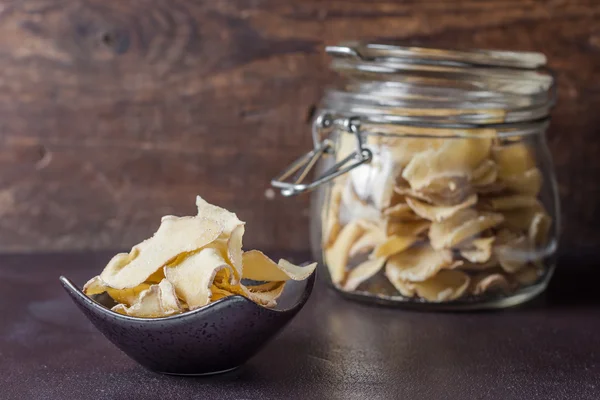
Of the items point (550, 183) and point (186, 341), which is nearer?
point (186, 341)

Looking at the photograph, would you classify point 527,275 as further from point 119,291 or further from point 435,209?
point 119,291

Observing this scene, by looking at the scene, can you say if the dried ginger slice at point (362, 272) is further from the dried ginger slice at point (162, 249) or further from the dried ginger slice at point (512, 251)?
the dried ginger slice at point (162, 249)

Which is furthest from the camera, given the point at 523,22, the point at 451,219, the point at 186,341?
the point at 523,22

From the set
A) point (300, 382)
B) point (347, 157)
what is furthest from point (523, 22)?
point (300, 382)

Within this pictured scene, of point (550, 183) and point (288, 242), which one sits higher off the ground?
point (550, 183)

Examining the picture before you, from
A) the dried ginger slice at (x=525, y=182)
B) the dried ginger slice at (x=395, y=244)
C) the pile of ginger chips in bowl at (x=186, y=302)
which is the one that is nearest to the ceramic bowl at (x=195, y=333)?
the pile of ginger chips in bowl at (x=186, y=302)

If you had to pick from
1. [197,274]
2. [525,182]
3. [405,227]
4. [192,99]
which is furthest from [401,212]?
[192,99]

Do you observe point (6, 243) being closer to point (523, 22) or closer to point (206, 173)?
point (206, 173)
